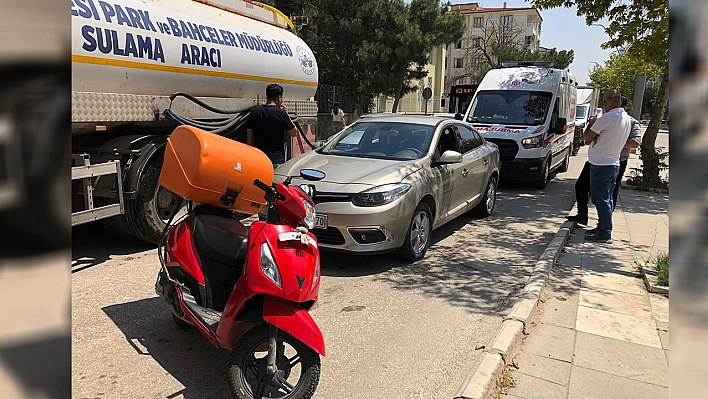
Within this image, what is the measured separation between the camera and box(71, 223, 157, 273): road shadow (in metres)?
5.63

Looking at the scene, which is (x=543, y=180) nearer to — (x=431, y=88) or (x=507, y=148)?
(x=507, y=148)

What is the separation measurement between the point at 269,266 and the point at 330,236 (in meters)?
2.53

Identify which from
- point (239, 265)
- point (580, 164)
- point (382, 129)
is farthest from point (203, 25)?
point (580, 164)

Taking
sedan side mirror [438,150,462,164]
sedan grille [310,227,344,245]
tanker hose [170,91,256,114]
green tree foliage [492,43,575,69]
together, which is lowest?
sedan grille [310,227,344,245]

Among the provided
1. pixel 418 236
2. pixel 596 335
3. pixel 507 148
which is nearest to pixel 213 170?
pixel 418 236

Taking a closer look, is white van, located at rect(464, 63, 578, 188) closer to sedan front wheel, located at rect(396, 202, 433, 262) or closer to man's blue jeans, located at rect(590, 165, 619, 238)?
man's blue jeans, located at rect(590, 165, 619, 238)

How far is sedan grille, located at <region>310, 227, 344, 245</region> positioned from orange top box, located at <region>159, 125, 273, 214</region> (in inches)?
70.9

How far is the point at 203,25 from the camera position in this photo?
6.41 metres

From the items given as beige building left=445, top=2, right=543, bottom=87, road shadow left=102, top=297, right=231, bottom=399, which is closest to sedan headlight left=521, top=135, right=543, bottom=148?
road shadow left=102, top=297, right=231, bottom=399

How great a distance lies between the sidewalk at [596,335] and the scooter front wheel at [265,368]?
121 centimetres

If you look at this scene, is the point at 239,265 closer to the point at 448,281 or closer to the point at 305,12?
the point at 448,281

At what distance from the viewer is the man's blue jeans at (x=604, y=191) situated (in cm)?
689

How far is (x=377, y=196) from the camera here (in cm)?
540

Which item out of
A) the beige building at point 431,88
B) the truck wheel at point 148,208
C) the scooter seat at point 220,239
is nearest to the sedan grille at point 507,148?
the truck wheel at point 148,208
